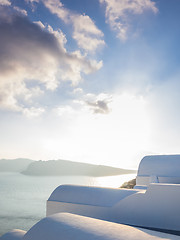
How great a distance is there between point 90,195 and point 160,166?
11.7m

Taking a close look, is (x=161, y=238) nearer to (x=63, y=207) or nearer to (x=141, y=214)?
(x=141, y=214)

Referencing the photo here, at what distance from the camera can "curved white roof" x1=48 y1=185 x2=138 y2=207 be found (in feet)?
35.2

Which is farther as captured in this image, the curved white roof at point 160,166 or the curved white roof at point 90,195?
the curved white roof at point 160,166

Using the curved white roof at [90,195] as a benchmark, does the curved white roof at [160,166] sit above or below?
above

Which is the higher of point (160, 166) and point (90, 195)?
point (160, 166)

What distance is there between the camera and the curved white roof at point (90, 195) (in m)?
10.7

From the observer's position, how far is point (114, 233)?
567 cm

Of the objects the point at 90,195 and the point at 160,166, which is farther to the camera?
the point at 160,166

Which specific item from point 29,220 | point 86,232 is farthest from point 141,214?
point 29,220

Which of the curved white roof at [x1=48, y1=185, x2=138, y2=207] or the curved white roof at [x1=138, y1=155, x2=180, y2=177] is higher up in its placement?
the curved white roof at [x1=138, y1=155, x2=180, y2=177]

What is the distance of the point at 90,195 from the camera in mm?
11633

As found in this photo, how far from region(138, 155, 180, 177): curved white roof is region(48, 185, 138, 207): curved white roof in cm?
1016

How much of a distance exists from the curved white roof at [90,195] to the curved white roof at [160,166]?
400 inches

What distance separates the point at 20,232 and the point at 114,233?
6506 millimetres
